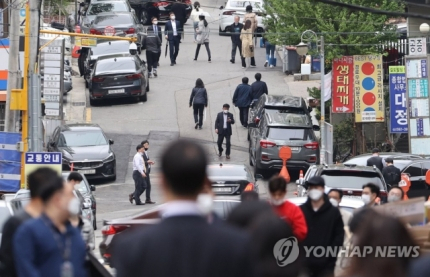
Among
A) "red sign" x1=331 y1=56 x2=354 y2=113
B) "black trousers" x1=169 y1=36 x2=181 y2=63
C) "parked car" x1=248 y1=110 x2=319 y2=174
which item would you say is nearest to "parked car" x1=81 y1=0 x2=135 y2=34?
"black trousers" x1=169 y1=36 x2=181 y2=63

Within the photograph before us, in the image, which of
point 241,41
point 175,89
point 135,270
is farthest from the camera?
point 241,41

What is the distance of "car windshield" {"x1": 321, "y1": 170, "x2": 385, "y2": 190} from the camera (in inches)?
733

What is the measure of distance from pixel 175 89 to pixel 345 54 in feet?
30.0

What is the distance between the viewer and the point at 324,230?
8797mm

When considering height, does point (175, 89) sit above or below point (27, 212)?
above

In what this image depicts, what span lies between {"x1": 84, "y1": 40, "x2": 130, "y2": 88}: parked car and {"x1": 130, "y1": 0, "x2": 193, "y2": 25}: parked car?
914 cm

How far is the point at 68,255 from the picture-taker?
253 inches

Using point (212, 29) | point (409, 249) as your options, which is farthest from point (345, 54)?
point (409, 249)

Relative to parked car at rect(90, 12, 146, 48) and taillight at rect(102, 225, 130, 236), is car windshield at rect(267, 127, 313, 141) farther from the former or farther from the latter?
parked car at rect(90, 12, 146, 48)

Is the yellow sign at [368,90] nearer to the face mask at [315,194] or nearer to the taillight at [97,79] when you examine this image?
the taillight at [97,79]

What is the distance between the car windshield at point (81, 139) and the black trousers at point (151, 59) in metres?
10.8

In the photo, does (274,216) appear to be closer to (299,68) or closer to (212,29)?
(299,68)

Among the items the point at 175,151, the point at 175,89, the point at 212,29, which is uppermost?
the point at 212,29

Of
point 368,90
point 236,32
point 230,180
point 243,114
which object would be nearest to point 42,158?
point 230,180
